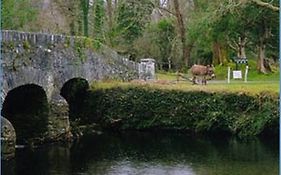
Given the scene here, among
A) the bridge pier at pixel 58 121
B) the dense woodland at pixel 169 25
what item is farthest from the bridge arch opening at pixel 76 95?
the dense woodland at pixel 169 25

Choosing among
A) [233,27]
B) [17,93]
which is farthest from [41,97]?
[233,27]

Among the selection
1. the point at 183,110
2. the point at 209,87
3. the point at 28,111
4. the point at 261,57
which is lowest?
the point at 183,110

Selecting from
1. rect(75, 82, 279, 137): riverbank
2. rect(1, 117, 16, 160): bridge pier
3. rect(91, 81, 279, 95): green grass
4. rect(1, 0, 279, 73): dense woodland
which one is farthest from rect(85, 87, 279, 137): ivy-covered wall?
rect(1, 117, 16, 160): bridge pier

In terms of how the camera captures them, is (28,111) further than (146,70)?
No

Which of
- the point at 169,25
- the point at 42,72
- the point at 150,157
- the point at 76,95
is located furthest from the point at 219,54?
the point at 150,157

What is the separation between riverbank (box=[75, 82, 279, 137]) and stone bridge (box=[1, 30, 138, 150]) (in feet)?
4.74

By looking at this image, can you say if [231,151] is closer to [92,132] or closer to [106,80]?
[92,132]

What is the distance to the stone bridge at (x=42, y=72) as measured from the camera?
18.9 metres

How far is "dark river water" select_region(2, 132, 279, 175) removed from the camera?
1591cm

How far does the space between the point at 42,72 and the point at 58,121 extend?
1924 millimetres

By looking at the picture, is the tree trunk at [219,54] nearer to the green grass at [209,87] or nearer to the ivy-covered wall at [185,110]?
the green grass at [209,87]

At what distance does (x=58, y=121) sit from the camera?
71.3 ft

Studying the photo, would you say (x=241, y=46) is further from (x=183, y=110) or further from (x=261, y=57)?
(x=183, y=110)

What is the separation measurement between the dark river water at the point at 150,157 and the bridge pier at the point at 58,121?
2.08ft
